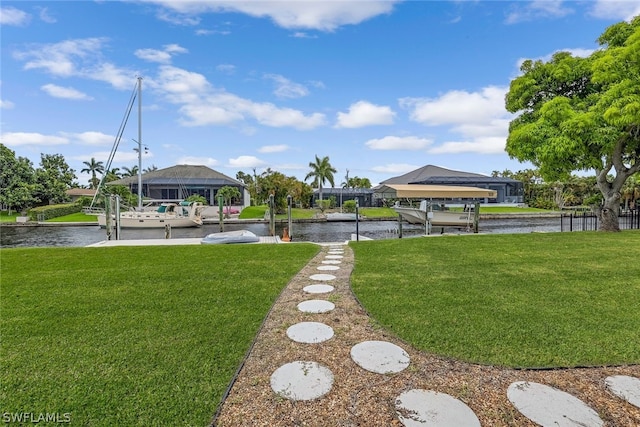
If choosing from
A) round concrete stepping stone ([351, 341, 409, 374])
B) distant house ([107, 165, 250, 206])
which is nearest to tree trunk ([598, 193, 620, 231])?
round concrete stepping stone ([351, 341, 409, 374])

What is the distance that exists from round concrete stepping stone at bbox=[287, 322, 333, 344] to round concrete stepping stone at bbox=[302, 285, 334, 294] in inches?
44.3

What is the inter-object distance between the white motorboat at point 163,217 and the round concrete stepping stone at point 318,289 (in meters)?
16.9

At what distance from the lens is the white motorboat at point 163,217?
1961 cm

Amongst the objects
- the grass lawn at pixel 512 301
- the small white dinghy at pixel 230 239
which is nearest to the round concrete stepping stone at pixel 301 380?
the grass lawn at pixel 512 301

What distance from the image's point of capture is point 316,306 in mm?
3732

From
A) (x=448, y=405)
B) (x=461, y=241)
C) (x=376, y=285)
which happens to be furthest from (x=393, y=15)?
(x=448, y=405)

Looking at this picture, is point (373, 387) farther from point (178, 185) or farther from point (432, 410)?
point (178, 185)

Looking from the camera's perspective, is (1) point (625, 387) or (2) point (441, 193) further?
(2) point (441, 193)

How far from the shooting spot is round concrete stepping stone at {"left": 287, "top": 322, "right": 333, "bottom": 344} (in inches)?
112

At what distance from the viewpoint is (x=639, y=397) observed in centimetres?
198

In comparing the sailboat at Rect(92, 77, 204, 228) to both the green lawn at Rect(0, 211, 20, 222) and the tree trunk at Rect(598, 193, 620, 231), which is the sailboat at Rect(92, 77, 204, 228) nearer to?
the green lawn at Rect(0, 211, 20, 222)

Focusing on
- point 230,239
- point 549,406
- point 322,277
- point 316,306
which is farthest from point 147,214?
point 549,406

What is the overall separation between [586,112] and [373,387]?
10319 mm

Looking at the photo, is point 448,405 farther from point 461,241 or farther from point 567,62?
point 567,62
